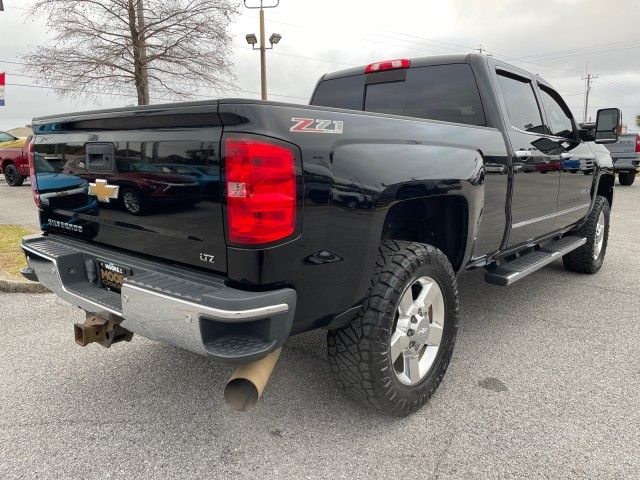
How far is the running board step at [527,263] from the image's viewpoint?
3227mm

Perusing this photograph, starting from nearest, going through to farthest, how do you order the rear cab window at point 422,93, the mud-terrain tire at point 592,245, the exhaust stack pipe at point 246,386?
the exhaust stack pipe at point 246,386, the rear cab window at point 422,93, the mud-terrain tire at point 592,245

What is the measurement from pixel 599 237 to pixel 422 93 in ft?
10.3

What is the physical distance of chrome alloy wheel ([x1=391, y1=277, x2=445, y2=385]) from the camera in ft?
7.93

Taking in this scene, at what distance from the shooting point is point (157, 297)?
1.88 m

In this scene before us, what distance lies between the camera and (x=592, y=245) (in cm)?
511

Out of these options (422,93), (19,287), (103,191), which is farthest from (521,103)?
(19,287)

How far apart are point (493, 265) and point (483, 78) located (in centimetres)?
129

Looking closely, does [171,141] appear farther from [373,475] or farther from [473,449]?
[473,449]

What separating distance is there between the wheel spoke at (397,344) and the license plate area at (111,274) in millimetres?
1277

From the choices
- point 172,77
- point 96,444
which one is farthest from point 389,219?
point 172,77

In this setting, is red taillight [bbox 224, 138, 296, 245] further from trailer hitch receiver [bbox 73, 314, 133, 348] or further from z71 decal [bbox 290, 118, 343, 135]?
trailer hitch receiver [bbox 73, 314, 133, 348]

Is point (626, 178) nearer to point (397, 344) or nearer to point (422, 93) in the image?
point (422, 93)

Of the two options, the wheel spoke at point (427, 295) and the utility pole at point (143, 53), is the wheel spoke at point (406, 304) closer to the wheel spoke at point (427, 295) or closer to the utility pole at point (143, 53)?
the wheel spoke at point (427, 295)

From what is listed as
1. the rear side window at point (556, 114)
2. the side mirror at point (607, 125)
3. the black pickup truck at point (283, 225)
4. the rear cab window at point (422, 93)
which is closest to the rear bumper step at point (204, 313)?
the black pickup truck at point (283, 225)
